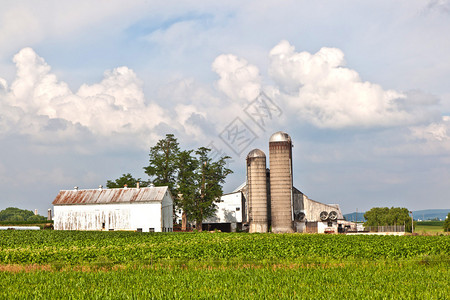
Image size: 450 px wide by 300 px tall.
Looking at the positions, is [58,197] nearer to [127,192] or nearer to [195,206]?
[127,192]

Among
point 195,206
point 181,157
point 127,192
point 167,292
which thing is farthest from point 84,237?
point 167,292

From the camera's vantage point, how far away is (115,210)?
6525 centimetres

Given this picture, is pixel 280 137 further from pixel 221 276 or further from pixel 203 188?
pixel 221 276

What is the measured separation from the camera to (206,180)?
72.0 meters

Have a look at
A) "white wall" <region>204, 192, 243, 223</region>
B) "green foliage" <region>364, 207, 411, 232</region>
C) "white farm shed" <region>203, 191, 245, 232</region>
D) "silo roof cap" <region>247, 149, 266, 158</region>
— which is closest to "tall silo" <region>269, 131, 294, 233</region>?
"silo roof cap" <region>247, 149, 266, 158</region>

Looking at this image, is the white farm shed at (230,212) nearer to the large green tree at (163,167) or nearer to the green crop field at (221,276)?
the large green tree at (163,167)

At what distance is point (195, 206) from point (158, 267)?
47008mm

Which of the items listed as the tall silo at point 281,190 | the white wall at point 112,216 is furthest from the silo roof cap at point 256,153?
the white wall at point 112,216

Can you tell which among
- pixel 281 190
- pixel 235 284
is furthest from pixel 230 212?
pixel 235 284

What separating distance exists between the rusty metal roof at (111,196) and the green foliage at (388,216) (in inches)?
2355

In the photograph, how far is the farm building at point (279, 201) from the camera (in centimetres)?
6438

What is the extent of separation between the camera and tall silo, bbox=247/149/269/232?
2579 inches

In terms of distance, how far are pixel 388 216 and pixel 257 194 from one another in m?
56.8

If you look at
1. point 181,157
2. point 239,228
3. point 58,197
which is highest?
point 181,157
